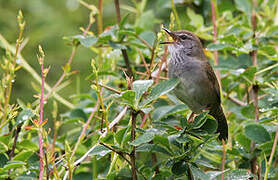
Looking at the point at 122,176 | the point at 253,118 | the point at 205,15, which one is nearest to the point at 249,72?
the point at 253,118

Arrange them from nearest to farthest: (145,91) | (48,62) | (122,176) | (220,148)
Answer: (145,91), (122,176), (220,148), (48,62)

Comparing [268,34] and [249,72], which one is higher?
[268,34]

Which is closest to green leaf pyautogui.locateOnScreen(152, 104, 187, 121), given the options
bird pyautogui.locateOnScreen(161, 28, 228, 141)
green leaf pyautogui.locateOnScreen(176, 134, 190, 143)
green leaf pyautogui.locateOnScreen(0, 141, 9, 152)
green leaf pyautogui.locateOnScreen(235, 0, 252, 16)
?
bird pyautogui.locateOnScreen(161, 28, 228, 141)

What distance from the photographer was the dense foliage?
183 cm

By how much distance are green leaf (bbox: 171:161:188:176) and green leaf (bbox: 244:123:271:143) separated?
0.47 m

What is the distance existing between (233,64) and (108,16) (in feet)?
9.14

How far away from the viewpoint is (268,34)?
2869 millimetres

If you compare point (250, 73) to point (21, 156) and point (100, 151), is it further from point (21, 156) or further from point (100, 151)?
point (21, 156)

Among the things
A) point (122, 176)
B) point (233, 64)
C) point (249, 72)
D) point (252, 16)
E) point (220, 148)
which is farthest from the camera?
point (252, 16)

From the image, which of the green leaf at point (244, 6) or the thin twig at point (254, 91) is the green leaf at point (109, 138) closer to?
the thin twig at point (254, 91)

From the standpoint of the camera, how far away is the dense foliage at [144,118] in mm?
1830

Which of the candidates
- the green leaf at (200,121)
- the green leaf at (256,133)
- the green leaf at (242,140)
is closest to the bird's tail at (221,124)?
the green leaf at (242,140)

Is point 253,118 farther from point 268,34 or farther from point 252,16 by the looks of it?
point 252,16

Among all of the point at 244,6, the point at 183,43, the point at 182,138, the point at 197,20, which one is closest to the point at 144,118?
the point at 182,138
